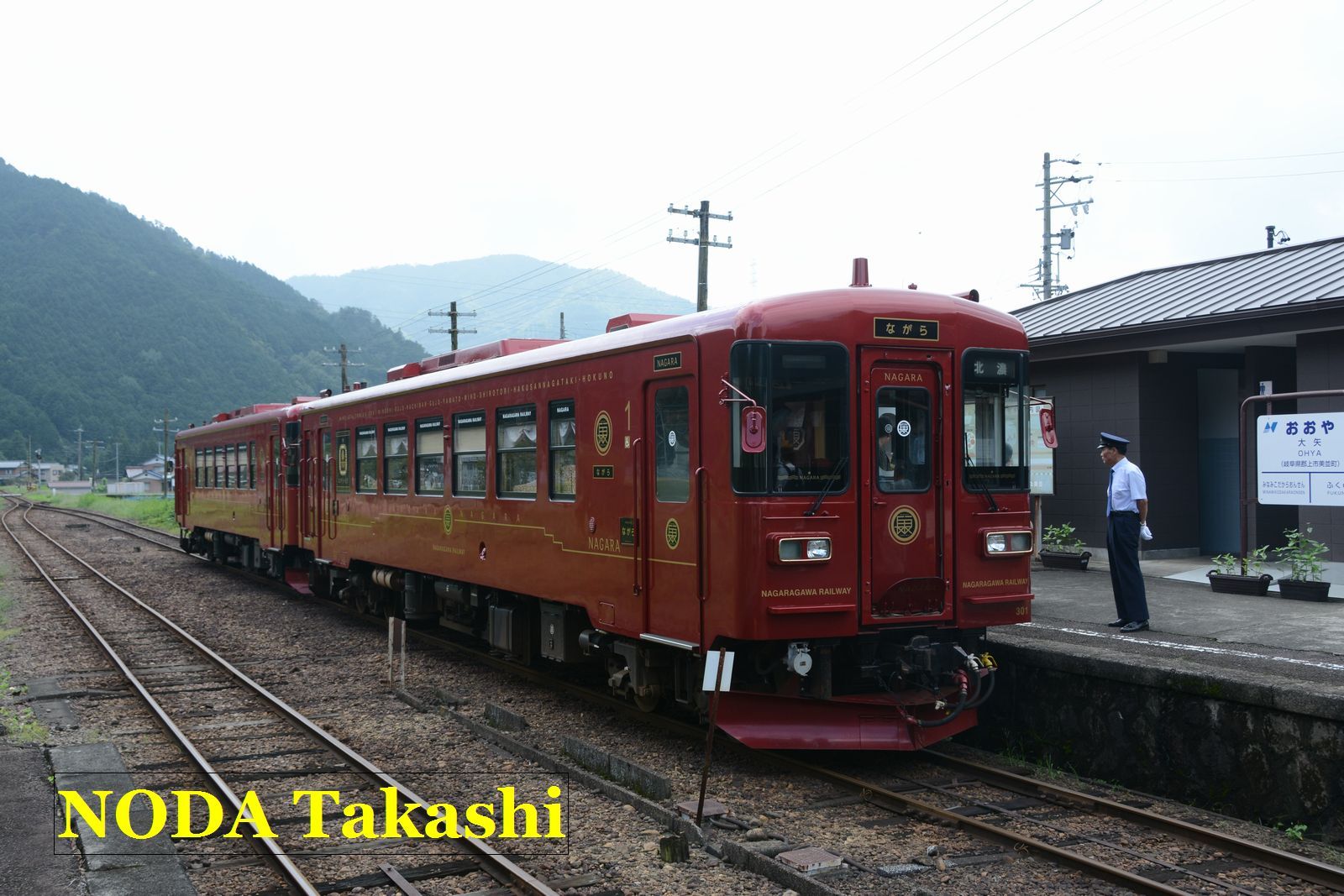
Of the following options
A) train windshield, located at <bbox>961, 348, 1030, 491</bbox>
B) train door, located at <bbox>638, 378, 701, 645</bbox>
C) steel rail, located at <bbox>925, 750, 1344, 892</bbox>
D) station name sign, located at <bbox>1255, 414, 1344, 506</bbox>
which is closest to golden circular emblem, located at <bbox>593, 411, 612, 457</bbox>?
train door, located at <bbox>638, 378, 701, 645</bbox>

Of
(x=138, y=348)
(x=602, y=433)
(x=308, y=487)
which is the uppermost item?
(x=138, y=348)

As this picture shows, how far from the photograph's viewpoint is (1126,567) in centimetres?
903

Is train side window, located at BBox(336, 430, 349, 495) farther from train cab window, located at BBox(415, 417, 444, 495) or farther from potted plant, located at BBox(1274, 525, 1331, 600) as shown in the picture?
potted plant, located at BBox(1274, 525, 1331, 600)

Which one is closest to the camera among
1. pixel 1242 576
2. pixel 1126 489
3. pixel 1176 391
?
pixel 1126 489

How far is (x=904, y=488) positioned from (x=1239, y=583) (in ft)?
20.0

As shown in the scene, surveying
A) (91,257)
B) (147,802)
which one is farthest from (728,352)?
(91,257)

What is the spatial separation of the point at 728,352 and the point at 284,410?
37.5ft

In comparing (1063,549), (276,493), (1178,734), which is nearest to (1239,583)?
(1063,549)

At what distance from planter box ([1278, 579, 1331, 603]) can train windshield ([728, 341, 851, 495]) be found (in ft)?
20.8

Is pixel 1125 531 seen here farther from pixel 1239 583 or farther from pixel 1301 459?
pixel 1239 583

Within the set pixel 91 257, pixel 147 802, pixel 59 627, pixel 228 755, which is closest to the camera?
pixel 147 802

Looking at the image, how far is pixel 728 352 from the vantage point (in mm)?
6629

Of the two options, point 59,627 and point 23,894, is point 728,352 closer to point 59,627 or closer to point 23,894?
point 23,894

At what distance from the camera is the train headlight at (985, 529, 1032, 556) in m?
7.10
